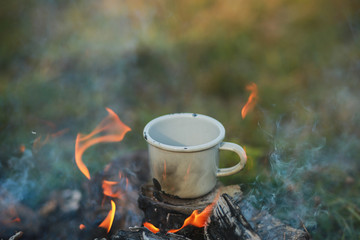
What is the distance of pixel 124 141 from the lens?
2.87m

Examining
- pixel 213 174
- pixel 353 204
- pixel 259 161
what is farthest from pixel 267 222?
pixel 353 204

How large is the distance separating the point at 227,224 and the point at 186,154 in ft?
1.09

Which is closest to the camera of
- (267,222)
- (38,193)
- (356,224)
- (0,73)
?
(267,222)

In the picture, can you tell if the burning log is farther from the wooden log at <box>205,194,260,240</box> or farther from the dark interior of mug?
the dark interior of mug

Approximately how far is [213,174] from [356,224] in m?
1.27

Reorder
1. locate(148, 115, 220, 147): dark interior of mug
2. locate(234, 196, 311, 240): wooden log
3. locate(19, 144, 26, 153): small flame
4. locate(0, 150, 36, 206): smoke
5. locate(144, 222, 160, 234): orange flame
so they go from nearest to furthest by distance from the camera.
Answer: locate(234, 196, 311, 240): wooden log, locate(144, 222, 160, 234): orange flame, locate(148, 115, 220, 147): dark interior of mug, locate(0, 150, 36, 206): smoke, locate(19, 144, 26, 153): small flame

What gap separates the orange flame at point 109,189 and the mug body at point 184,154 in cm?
31

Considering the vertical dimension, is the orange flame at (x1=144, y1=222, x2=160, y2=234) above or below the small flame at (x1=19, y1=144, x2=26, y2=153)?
above

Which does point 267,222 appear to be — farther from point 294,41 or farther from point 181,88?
point 294,41

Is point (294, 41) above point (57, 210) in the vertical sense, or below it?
above

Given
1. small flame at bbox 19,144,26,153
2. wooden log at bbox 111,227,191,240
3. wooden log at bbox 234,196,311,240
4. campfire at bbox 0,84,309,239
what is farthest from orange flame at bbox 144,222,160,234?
small flame at bbox 19,144,26,153

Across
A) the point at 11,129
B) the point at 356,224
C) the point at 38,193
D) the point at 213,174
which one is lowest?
the point at 356,224

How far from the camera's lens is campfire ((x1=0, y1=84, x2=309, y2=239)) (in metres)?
1.32

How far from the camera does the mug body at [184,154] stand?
4.54ft
